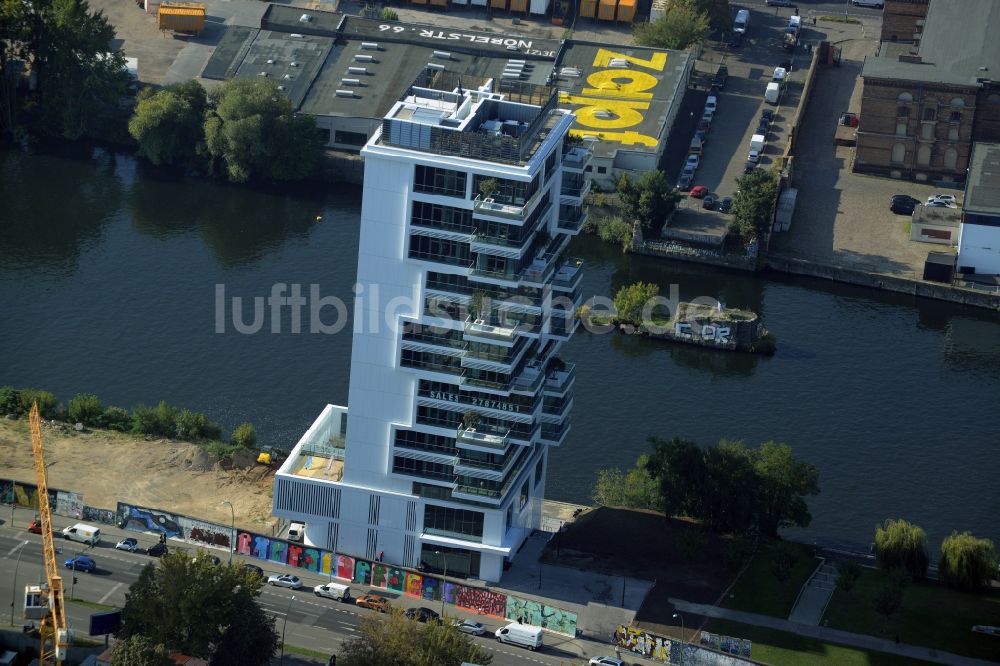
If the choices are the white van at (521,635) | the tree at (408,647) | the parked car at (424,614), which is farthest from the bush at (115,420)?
the white van at (521,635)

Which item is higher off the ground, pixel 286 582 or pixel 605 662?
pixel 286 582

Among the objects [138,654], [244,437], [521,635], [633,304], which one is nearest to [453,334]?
[521,635]

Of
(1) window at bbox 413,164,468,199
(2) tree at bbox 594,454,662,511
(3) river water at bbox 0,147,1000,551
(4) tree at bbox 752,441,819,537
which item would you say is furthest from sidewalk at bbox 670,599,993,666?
(1) window at bbox 413,164,468,199

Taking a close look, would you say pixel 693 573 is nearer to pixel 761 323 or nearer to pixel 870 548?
pixel 870 548

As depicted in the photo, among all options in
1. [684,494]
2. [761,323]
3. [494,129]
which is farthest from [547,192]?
[761,323]

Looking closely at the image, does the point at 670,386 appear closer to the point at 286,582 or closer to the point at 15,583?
the point at 286,582

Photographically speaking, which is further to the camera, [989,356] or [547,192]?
[989,356]
